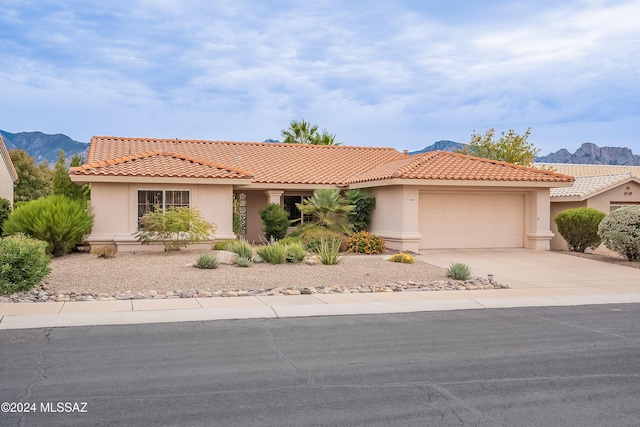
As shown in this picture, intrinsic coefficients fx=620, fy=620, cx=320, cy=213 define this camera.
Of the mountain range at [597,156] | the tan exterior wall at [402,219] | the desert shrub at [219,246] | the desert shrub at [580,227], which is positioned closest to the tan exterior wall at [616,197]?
the desert shrub at [580,227]

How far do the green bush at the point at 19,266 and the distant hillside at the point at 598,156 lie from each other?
11122 centimetres

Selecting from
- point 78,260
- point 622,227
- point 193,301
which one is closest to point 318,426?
point 193,301

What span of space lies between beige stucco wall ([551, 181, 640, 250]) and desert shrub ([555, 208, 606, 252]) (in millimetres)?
2734

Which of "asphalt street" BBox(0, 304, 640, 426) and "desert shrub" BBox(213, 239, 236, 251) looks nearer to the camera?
"asphalt street" BBox(0, 304, 640, 426)

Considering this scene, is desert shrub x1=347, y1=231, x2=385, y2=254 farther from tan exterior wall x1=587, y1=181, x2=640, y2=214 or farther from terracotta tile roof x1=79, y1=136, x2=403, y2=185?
tan exterior wall x1=587, y1=181, x2=640, y2=214

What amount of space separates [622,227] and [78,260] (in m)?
17.7

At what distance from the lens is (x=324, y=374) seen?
7.29m

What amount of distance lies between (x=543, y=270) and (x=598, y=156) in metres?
107

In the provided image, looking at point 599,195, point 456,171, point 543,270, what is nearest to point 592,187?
point 599,195

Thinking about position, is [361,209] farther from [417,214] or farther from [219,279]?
[219,279]

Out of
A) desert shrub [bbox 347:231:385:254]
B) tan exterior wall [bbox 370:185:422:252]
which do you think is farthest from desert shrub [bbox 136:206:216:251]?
tan exterior wall [bbox 370:185:422:252]

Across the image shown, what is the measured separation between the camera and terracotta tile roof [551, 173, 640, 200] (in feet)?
88.7

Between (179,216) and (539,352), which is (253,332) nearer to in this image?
(539,352)

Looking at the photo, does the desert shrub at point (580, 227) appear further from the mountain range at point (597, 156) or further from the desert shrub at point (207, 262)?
the mountain range at point (597, 156)
